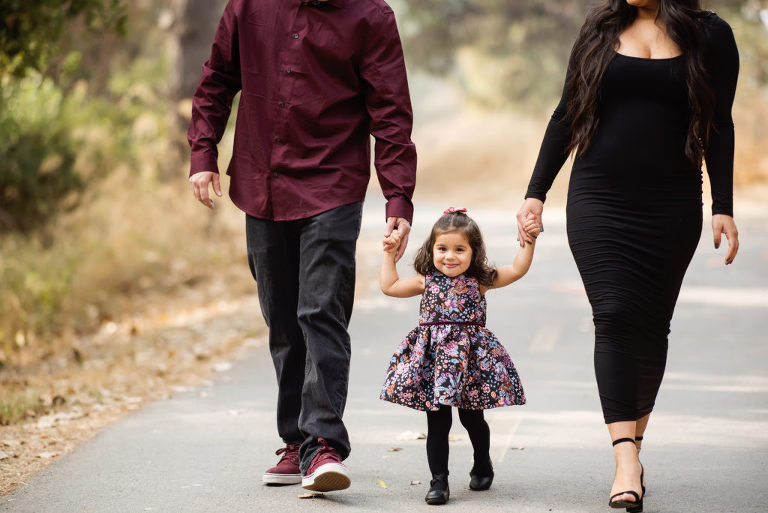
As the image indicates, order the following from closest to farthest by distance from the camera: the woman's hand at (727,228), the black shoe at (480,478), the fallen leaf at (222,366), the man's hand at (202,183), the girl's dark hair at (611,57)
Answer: the girl's dark hair at (611,57)
the woman's hand at (727,228)
the black shoe at (480,478)
the man's hand at (202,183)
the fallen leaf at (222,366)

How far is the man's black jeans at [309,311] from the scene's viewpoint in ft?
13.8

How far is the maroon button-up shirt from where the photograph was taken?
14.0 ft

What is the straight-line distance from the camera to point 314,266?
425 cm

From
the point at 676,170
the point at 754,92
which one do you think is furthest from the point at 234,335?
the point at 754,92

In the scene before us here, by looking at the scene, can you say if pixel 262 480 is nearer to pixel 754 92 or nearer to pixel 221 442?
pixel 221 442

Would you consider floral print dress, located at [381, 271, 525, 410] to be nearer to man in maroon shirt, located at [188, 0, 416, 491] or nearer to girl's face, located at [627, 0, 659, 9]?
man in maroon shirt, located at [188, 0, 416, 491]

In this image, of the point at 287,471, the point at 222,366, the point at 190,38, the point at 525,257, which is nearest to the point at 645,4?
the point at 525,257

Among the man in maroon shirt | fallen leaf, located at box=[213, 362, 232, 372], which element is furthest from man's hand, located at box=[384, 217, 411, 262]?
fallen leaf, located at box=[213, 362, 232, 372]

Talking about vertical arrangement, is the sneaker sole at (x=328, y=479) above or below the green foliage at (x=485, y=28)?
below

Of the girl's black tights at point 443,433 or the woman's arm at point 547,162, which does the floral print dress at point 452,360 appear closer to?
the girl's black tights at point 443,433

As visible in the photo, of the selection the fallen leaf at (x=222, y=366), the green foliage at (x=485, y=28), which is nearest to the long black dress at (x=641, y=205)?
the fallen leaf at (x=222, y=366)

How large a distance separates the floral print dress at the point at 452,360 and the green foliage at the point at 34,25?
4.13 m

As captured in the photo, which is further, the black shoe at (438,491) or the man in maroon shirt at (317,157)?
the man in maroon shirt at (317,157)

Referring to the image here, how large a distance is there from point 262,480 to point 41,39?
170 inches
